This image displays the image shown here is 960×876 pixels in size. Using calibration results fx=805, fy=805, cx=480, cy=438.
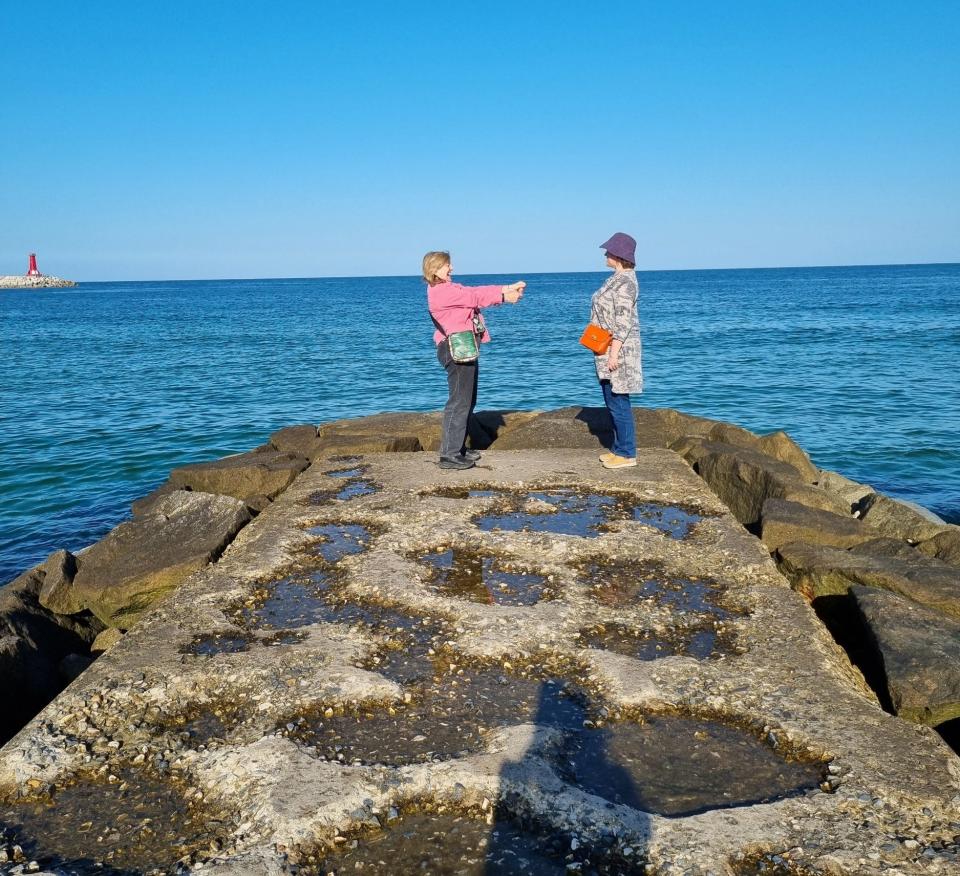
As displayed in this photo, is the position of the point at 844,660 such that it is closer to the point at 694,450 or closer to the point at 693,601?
the point at 693,601

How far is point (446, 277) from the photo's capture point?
747cm

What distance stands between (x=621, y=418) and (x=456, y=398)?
1608 mm

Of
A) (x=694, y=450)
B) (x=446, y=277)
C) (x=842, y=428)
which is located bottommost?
(x=842, y=428)

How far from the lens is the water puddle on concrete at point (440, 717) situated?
11.3 feet

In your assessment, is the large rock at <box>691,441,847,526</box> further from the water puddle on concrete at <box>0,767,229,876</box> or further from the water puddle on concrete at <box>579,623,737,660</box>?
the water puddle on concrete at <box>0,767,229,876</box>

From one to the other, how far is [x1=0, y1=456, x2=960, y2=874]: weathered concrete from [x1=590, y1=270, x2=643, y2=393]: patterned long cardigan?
1.88 m

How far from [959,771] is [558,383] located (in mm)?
20342

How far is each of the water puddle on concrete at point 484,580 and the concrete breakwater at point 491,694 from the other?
24mm

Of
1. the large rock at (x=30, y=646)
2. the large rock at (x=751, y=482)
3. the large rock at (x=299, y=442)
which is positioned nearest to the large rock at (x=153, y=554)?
the large rock at (x=30, y=646)

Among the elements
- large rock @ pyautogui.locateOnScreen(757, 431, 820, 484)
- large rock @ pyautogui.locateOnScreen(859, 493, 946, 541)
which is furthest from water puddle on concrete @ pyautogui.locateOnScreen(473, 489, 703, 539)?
large rock @ pyautogui.locateOnScreen(757, 431, 820, 484)

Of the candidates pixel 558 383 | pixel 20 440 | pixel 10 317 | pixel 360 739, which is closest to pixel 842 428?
pixel 558 383

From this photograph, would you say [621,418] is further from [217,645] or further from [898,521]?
[217,645]

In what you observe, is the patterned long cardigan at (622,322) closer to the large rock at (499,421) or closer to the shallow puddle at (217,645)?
the large rock at (499,421)

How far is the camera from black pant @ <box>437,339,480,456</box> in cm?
763
